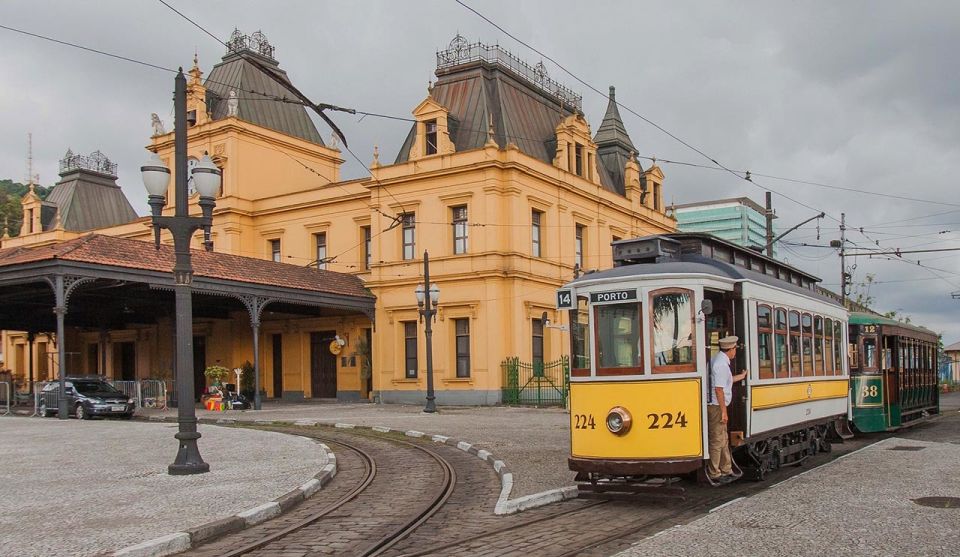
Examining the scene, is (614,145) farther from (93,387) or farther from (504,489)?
(504,489)

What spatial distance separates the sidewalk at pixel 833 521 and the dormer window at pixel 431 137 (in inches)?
1037

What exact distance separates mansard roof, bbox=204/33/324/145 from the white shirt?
34.4 metres

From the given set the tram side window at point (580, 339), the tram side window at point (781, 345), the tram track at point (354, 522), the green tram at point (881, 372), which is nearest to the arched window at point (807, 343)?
the tram side window at point (781, 345)

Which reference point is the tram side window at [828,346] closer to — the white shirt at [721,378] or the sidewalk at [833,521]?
the sidewalk at [833,521]

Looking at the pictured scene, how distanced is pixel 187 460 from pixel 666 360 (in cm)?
715

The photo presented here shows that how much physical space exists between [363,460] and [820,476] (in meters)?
7.64

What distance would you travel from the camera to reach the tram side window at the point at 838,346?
15.4 meters

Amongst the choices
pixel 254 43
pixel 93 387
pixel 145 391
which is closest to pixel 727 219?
pixel 254 43

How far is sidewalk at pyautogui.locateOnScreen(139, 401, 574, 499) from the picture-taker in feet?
42.7

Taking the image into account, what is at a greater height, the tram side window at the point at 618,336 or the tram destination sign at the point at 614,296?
the tram destination sign at the point at 614,296

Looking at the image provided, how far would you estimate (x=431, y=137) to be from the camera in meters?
36.9

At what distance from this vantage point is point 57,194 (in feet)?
176

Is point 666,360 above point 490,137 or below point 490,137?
below

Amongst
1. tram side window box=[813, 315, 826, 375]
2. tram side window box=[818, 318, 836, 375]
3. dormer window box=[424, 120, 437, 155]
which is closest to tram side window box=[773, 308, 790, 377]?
tram side window box=[813, 315, 826, 375]
